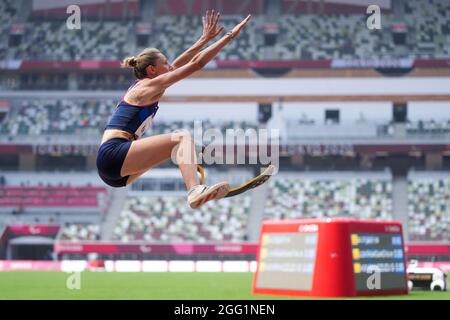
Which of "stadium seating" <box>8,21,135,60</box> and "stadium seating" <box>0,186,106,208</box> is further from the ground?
→ "stadium seating" <box>8,21,135,60</box>

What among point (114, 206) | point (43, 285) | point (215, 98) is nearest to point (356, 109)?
point (215, 98)

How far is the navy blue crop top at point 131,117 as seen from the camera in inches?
299

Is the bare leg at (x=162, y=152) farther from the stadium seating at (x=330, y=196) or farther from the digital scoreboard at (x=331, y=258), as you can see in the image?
the stadium seating at (x=330, y=196)

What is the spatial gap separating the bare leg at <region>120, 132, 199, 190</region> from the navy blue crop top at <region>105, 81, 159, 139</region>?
12.1 inches

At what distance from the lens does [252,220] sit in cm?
4162

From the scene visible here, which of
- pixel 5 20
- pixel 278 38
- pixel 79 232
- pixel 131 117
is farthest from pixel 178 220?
pixel 131 117

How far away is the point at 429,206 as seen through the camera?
137ft

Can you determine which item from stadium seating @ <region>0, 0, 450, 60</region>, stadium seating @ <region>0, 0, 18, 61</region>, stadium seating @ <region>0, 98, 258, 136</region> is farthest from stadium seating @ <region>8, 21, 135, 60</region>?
stadium seating @ <region>0, 98, 258, 136</region>

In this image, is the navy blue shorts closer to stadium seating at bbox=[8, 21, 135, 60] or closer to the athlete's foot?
the athlete's foot

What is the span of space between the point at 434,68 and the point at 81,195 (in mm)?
21988

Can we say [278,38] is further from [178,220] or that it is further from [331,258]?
[331,258]

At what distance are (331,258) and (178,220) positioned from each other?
27.3 metres

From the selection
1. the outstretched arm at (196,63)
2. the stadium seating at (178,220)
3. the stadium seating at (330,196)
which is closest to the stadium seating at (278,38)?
the stadium seating at (330,196)

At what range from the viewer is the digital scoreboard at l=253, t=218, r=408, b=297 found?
14.6 m
